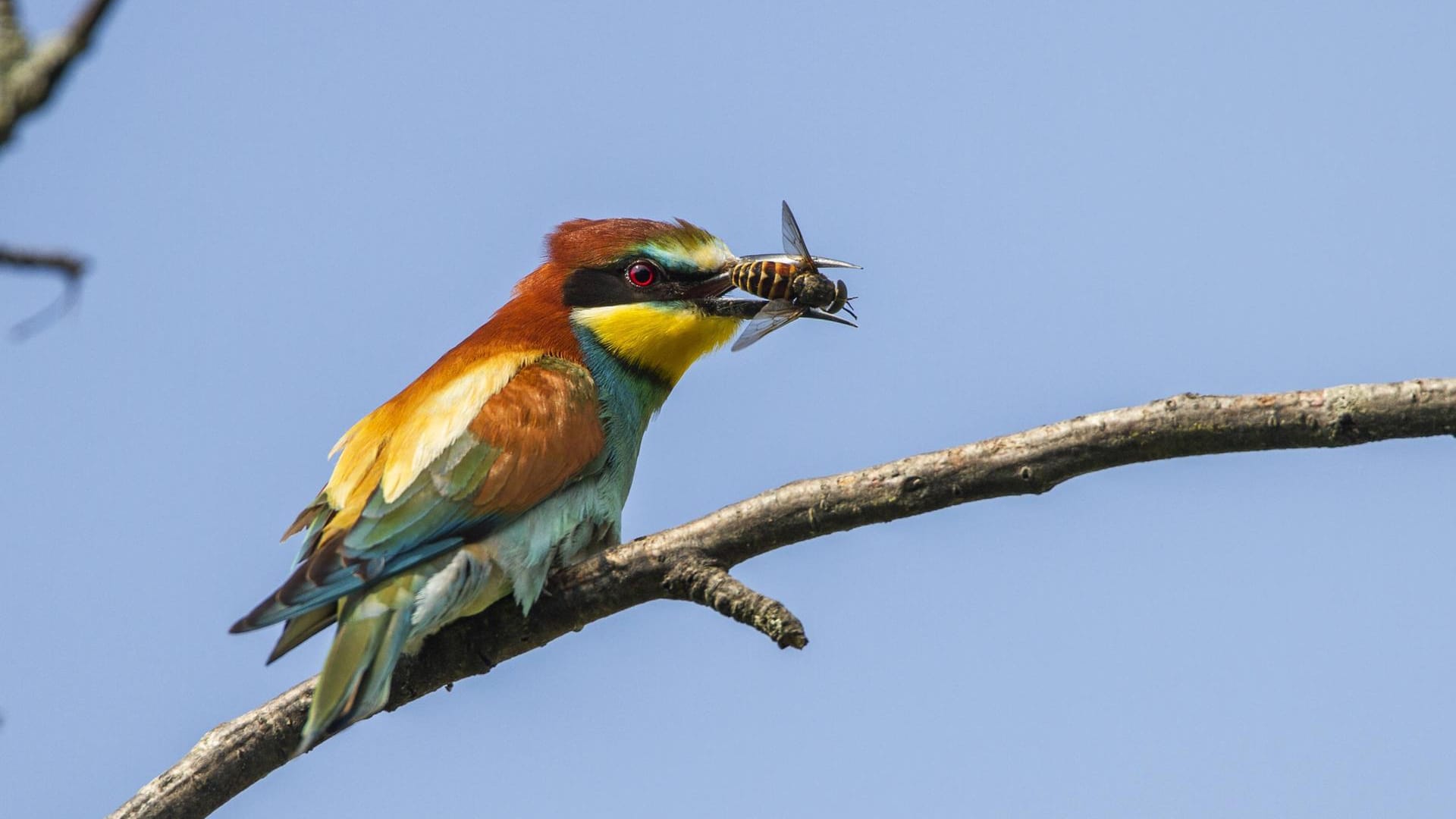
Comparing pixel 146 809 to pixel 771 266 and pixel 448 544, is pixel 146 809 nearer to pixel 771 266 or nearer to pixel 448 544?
pixel 448 544

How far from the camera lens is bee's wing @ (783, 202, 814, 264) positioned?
179 inches

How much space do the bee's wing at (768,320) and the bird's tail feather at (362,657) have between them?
1.40 meters

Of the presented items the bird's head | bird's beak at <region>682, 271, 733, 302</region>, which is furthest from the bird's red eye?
bird's beak at <region>682, 271, 733, 302</region>

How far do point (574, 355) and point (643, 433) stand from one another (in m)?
0.33

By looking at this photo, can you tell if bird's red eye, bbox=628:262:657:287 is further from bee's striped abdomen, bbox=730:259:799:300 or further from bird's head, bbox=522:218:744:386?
bee's striped abdomen, bbox=730:259:799:300

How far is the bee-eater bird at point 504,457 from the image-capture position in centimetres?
318

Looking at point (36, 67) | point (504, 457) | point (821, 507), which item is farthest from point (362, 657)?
point (36, 67)

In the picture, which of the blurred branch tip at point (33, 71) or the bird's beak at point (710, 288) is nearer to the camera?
the blurred branch tip at point (33, 71)

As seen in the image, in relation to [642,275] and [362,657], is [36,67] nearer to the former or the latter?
[362,657]

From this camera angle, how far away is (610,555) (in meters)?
3.06

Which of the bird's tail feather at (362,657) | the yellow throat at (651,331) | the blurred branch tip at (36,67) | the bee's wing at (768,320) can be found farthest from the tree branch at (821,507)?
the blurred branch tip at (36,67)

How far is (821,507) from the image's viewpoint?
2795 mm

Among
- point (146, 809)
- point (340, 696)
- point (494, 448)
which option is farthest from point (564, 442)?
point (146, 809)

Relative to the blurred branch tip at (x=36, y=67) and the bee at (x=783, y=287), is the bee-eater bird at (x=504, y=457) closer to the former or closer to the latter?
the bee at (x=783, y=287)
